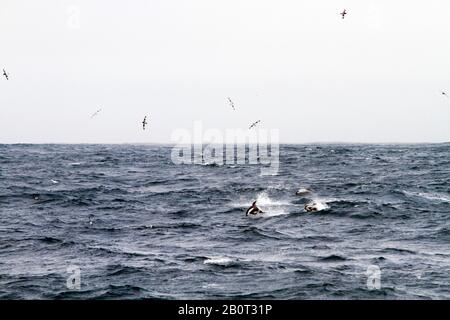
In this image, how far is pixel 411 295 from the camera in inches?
699

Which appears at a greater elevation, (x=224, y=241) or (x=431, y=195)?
(x=431, y=195)

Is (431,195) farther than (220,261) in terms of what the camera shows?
Yes

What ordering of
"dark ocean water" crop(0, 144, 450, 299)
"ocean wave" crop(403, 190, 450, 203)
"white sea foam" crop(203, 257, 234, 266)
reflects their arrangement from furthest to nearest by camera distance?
"ocean wave" crop(403, 190, 450, 203)
"white sea foam" crop(203, 257, 234, 266)
"dark ocean water" crop(0, 144, 450, 299)

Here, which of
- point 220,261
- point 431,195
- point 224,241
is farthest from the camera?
point 431,195

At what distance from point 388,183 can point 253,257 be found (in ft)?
99.9

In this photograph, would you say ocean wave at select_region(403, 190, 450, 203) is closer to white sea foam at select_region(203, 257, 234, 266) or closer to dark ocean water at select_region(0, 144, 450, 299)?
dark ocean water at select_region(0, 144, 450, 299)

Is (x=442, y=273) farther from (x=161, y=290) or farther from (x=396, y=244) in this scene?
(x=161, y=290)

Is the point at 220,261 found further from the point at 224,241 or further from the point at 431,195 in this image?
the point at 431,195

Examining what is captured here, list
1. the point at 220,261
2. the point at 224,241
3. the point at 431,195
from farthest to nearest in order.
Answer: the point at 431,195
the point at 224,241
the point at 220,261

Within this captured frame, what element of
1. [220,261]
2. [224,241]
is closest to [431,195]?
[224,241]

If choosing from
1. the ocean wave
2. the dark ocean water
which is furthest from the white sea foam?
the ocean wave

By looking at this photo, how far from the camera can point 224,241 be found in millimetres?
26219

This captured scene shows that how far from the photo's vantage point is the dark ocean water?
18844 mm
